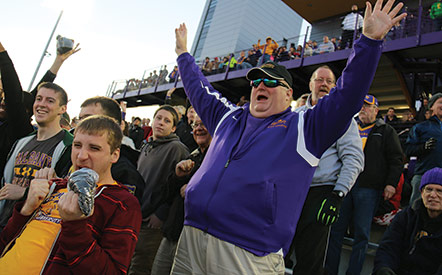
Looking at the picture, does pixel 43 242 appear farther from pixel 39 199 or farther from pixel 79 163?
pixel 79 163

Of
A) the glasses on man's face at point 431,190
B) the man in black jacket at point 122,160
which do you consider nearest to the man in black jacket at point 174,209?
the man in black jacket at point 122,160

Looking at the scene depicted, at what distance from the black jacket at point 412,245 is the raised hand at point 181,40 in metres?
2.45

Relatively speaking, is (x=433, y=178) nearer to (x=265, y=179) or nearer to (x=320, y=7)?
(x=265, y=179)

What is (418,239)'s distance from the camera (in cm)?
262

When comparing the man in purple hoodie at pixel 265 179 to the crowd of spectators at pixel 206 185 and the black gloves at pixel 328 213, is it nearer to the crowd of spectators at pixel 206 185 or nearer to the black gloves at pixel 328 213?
the crowd of spectators at pixel 206 185

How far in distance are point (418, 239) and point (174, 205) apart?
2.11 m

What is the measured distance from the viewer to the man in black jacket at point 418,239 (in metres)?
2.53

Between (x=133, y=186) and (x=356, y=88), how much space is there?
1.46m

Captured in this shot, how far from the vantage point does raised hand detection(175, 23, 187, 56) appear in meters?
2.51

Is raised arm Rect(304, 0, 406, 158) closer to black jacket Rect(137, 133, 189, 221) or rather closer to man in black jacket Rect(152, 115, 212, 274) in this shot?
man in black jacket Rect(152, 115, 212, 274)

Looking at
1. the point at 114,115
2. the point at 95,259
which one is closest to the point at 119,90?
the point at 114,115

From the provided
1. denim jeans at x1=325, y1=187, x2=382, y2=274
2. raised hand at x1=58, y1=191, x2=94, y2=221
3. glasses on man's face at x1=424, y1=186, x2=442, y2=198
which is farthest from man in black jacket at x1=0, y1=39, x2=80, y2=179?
glasses on man's face at x1=424, y1=186, x2=442, y2=198

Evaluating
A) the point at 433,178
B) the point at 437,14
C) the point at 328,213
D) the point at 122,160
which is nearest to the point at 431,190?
the point at 433,178

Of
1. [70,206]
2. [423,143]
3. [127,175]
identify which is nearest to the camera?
[70,206]
